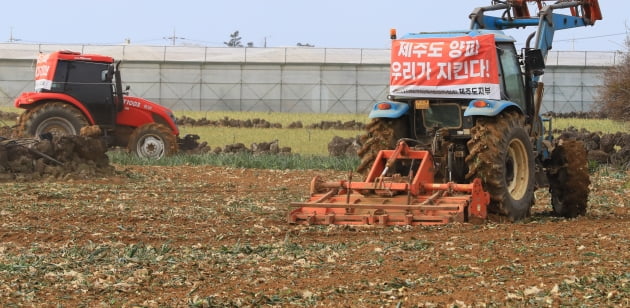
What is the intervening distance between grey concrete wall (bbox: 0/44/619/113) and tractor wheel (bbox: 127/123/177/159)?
26.4 metres

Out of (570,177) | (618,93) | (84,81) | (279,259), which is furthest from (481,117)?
(618,93)

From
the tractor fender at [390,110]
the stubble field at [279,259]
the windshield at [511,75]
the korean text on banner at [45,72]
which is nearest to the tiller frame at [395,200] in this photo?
the stubble field at [279,259]

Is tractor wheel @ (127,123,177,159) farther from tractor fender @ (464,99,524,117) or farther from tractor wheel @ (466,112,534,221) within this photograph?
tractor fender @ (464,99,524,117)

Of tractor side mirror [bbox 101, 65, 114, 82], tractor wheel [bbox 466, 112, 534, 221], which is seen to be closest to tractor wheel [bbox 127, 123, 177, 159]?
tractor side mirror [bbox 101, 65, 114, 82]

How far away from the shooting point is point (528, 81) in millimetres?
13703

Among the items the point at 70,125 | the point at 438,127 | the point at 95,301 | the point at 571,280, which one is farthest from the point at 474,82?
the point at 70,125

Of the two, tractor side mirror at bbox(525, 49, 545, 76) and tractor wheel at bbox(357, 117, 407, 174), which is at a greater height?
tractor side mirror at bbox(525, 49, 545, 76)

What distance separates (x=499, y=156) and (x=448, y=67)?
1.26 m

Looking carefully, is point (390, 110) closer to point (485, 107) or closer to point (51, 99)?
point (485, 107)

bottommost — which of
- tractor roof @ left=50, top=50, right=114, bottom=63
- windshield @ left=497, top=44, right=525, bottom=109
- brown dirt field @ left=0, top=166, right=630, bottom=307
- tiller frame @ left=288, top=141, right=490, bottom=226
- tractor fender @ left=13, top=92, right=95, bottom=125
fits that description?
brown dirt field @ left=0, top=166, right=630, bottom=307

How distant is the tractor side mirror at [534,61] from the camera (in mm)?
13461

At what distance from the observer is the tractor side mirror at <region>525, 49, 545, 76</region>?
13.5 metres

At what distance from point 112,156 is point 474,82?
45.2 feet

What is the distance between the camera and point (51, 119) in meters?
24.3
